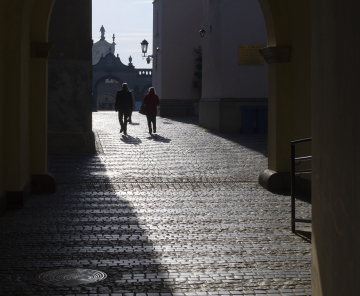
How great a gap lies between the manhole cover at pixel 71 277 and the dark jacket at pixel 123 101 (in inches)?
742

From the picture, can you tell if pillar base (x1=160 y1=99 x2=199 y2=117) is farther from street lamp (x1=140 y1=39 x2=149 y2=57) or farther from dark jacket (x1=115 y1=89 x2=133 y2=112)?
dark jacket (x1=115 y1=89 x2=133 y2=112)

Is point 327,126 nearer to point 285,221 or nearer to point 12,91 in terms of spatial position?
point 285,221

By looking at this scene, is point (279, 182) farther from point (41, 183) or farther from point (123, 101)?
point (123, 101)

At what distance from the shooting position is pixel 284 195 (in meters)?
11.1

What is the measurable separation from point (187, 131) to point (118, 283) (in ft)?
67.4

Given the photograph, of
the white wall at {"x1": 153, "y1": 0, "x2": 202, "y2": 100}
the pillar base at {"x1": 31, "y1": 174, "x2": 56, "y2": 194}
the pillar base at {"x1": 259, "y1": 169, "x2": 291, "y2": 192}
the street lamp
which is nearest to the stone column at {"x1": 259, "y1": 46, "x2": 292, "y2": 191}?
the pillar base at {"x1": 259, "y1": 169, "x2": 291, "y2": 192}

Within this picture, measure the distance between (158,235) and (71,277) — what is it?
1.98 meters

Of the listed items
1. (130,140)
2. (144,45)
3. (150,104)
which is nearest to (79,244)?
(130,140)

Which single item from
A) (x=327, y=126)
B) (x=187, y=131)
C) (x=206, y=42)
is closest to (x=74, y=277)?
(x=327, y=126)

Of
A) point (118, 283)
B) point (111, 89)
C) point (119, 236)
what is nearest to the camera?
point (118, 283)

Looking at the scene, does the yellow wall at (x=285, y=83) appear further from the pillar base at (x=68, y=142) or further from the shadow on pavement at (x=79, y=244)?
the pillar base at (x=68, y=142)

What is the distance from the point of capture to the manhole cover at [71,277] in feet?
18.6

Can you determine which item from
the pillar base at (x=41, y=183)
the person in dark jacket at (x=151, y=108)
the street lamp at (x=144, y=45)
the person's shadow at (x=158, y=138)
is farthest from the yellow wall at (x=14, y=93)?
the street lamp at (x=144, y=45)

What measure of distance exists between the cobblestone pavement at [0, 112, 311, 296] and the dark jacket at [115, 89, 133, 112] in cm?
1021
